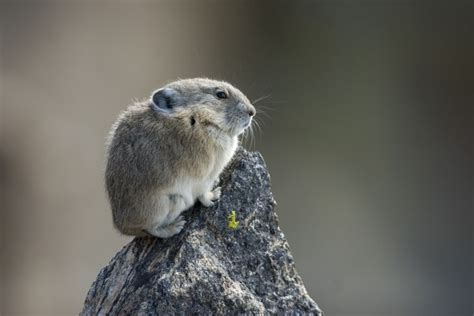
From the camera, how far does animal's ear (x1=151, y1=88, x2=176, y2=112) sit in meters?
5.63

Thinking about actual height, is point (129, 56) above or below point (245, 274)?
above

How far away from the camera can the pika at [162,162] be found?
5.36 meters

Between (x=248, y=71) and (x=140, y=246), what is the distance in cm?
950

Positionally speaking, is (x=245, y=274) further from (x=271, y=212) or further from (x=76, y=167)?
(x=76, y=167)

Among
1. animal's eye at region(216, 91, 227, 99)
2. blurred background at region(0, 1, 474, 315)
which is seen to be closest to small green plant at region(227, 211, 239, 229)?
animal's eye at region(216, 91, 227, 99)

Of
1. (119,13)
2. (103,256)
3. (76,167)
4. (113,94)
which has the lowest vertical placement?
(103,256)

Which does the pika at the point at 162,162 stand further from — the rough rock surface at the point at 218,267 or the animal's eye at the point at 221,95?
the animal's eye at the point at 221,95

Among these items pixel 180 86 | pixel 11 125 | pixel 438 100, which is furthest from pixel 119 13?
pixel 180 86

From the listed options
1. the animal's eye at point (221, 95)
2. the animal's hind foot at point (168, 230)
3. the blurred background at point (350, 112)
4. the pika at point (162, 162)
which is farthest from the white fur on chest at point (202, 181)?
the blurred background at point (350, 112)

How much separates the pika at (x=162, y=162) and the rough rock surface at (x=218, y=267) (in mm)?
98

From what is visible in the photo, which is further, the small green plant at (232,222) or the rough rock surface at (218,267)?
the small green plant at (232,222)

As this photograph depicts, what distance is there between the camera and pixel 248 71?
14.6m

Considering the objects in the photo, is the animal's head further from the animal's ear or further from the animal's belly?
the animal's belly

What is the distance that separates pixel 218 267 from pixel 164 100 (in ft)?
4.27
